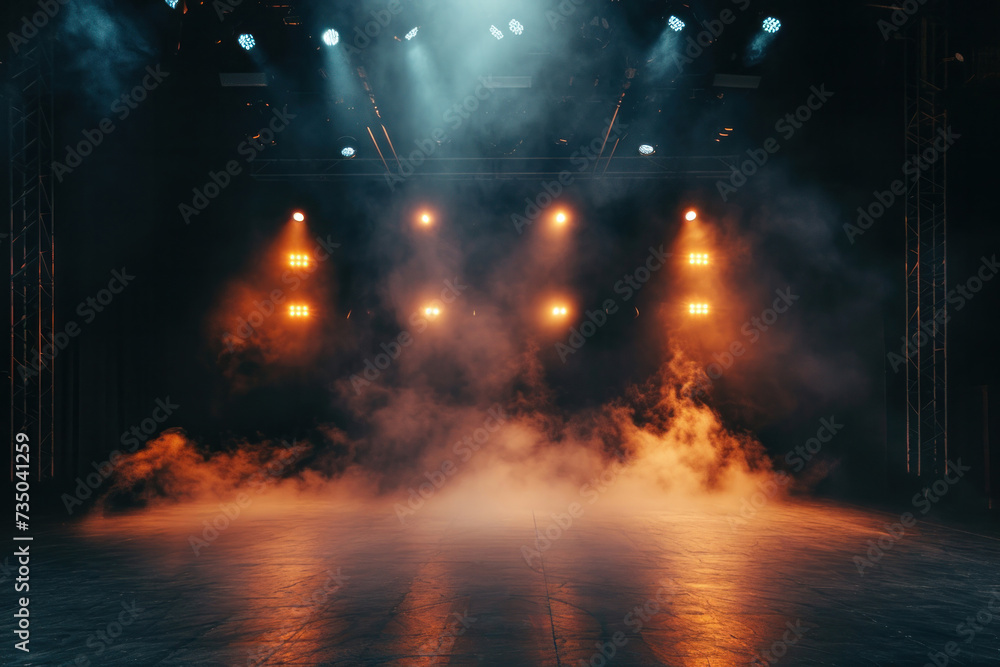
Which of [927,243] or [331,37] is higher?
[331,37]

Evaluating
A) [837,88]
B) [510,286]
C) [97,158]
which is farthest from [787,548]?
[97,158]

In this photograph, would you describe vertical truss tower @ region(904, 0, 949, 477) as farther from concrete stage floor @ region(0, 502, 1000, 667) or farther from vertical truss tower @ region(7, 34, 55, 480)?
vertical truss tower @ region(7, 34, 55, 480)

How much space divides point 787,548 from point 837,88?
23.8 ft

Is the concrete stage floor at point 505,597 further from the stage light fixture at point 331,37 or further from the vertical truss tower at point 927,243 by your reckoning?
the stage light fixture at point 331,37

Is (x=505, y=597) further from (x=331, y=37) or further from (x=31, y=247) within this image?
(x=31, y=247)

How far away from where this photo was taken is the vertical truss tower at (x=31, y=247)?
8.04 metres

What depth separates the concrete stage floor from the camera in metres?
3.16

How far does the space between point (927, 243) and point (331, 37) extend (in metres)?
8.64

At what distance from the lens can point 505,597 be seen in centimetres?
404

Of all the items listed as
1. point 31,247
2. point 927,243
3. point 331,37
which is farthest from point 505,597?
point 927,243

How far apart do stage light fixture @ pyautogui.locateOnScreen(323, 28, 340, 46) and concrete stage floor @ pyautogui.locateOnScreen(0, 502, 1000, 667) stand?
17.3ft

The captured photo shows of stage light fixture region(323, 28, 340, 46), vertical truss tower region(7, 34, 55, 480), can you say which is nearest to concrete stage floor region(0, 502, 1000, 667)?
vertical truss tower region(7, 34, 55, 480)

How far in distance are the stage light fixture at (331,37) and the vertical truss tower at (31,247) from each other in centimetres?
390

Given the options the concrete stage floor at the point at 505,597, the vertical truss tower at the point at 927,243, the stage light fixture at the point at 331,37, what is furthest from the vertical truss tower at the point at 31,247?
the vertical truss tower at the point at 927,243
